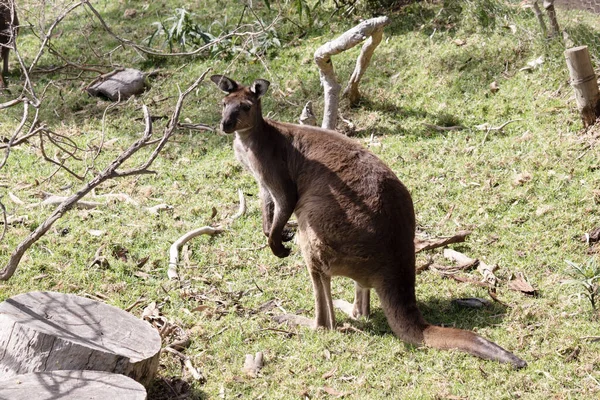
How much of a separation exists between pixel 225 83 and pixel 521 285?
2.78m

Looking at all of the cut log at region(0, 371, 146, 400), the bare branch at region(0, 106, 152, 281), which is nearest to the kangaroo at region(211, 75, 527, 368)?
the bare branch at region(0, 106, 152, 281)

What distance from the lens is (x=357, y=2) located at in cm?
1077

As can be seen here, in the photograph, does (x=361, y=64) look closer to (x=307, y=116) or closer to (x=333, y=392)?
(x=307, y=116)

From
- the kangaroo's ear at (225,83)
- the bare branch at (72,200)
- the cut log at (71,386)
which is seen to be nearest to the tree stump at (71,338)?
the cut log at (71,386)

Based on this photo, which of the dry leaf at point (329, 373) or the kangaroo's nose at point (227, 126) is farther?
the kangaroo's nose at point (227, 126)

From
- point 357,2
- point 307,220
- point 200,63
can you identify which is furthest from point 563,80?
point 200,63

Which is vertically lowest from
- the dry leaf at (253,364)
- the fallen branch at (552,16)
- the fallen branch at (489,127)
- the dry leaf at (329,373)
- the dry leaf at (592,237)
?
the dry leaf at (253,364)

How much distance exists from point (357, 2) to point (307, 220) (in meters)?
6.19

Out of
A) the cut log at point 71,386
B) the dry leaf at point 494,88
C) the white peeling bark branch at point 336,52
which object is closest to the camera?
the cut log at point 71,386

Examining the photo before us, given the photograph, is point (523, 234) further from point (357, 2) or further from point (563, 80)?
point (357, 2)

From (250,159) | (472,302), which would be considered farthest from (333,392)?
(250,159)

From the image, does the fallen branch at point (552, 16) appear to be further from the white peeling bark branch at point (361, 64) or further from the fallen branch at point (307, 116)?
the fallen branch at point (307, 116)

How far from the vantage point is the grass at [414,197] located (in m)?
4.99

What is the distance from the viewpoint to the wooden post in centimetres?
727
